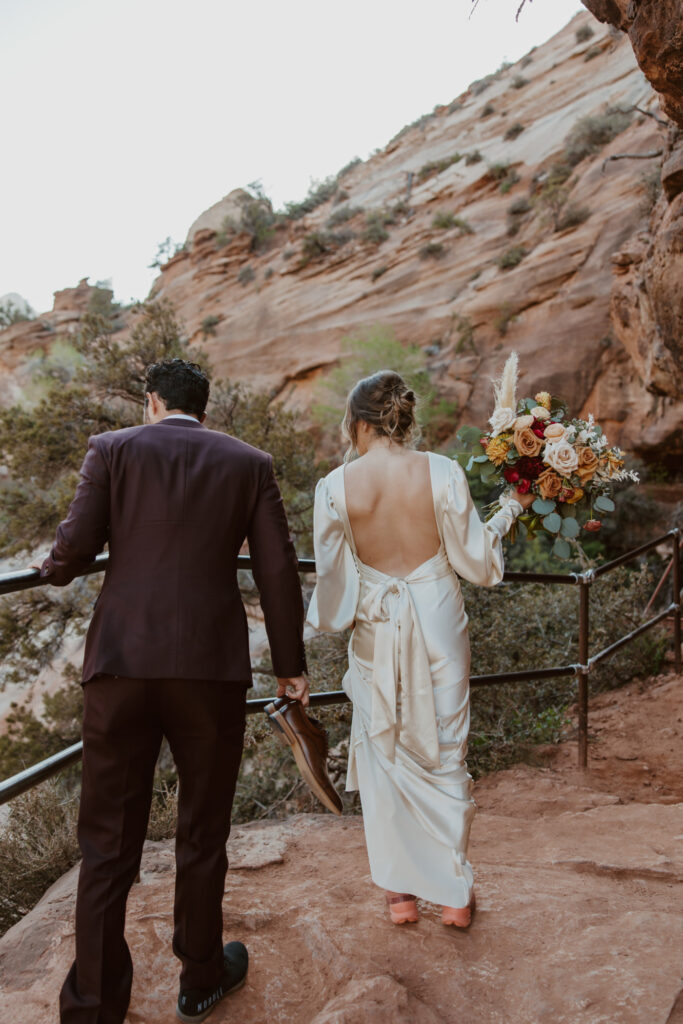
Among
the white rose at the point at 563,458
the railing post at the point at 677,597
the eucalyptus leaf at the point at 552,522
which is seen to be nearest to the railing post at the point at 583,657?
the eucalyptus leaf at the point at 552,522

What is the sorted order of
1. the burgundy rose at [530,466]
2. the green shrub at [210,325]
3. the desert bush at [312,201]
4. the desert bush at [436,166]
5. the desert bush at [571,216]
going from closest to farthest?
1. the burgundy rose at [530,466]
2. the desert bush at [571,216]
3. the green shrub at [210,325]
4. the desert bush at [436,166]
5. the desert bush at [312,201]

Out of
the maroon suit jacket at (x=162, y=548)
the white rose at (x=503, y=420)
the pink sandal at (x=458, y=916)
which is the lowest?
the pink sandal at (x=458, y=916)

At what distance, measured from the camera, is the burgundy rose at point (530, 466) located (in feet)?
9.77

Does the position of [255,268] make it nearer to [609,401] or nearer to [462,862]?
[609,401]

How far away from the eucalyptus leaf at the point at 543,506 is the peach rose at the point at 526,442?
0.63 feet

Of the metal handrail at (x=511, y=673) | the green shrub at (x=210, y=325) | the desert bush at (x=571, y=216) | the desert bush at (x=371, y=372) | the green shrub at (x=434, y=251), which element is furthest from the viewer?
the green shrub at (x=210, y=325)

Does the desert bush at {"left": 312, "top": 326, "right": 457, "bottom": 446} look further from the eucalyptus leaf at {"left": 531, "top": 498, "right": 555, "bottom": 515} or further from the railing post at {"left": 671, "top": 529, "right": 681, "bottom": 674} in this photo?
the eucalyptus leaf at {"left": 531, "top": 498, "right": 555, "bottom": 515}

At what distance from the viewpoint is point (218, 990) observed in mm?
1966

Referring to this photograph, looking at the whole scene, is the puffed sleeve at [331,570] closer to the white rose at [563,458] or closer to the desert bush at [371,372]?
the white rose at [563,458]

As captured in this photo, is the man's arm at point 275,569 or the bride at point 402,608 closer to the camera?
the man's arm at point 275,569

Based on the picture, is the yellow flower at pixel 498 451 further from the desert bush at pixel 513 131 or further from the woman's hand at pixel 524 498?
the desert bush at pixel 513 131

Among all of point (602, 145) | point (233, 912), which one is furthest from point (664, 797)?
point (602, 145)

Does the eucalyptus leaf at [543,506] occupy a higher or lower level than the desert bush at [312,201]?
lower

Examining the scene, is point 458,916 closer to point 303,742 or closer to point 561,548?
point 303,742
